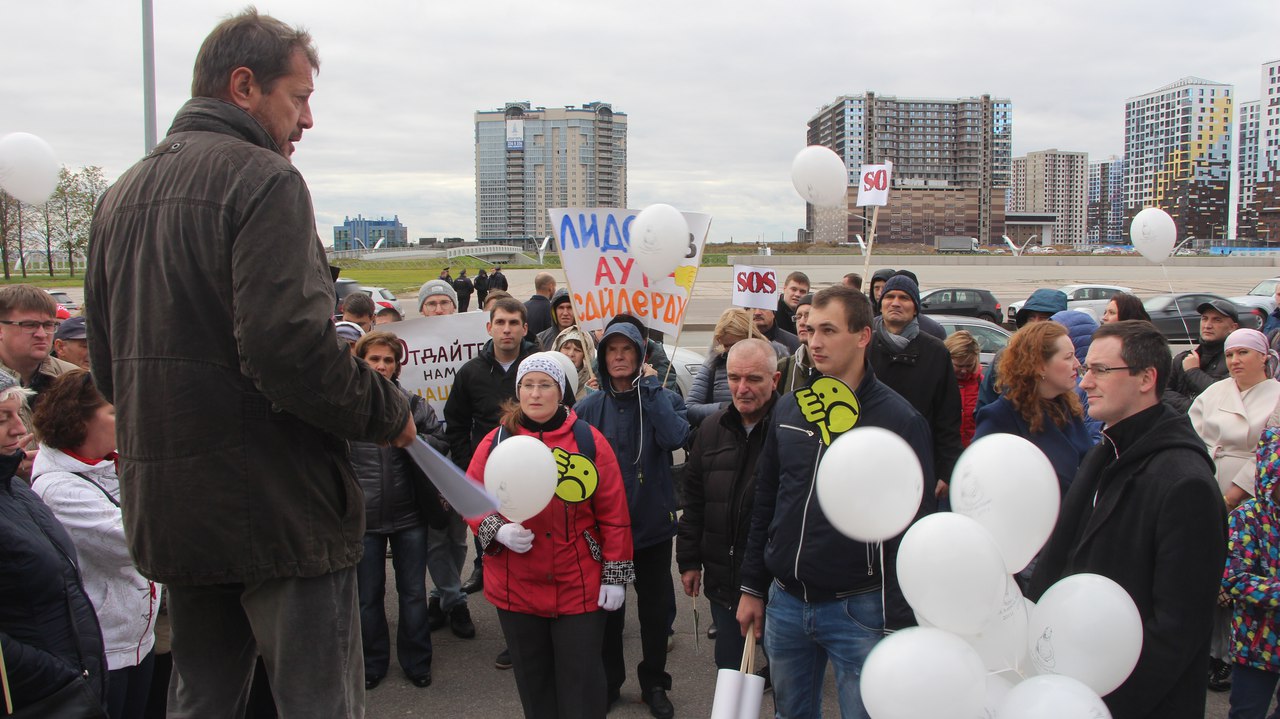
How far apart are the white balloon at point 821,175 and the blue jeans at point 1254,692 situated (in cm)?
360

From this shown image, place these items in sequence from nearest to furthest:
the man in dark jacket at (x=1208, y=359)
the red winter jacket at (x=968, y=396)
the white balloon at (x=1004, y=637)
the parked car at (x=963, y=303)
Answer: the white balloon at (x=1004, y=637) < the red winter jacket at (x=968, y=396) < the man in dark jacket at (x=1208, y=359) < the parked car at (x=963, y=303)

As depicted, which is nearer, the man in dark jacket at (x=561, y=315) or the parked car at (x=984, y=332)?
the man in dark jacket at (x=561, y=315)

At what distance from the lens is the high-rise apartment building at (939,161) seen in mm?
110694

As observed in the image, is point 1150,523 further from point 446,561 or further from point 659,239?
point 446,561

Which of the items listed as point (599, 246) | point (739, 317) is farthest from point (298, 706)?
point (739, 317)

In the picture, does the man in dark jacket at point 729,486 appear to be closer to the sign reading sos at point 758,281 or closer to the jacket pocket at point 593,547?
the jacket pocket at point 593,547

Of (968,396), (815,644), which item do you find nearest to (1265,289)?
(968,396)

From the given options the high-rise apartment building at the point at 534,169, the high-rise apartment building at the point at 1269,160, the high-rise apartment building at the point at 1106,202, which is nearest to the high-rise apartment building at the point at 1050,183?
the high-rise apartment building at the point at 1106,202

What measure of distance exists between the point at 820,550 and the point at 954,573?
1.15 meters

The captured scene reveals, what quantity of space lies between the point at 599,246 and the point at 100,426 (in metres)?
3.17

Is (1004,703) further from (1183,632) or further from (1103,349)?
(1103,349)

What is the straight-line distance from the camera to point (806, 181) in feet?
19.7

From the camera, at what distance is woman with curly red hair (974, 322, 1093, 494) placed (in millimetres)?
4273

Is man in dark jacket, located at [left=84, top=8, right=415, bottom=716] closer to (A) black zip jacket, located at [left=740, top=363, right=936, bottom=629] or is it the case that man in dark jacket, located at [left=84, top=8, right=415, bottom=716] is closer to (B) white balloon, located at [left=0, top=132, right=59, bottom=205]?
(A) black zip jacket, located at [left=740, top=363, right=936, bottom=629]
